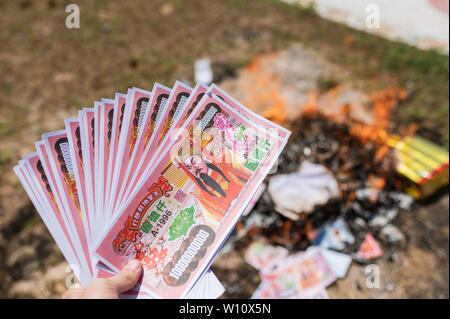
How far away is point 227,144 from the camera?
2182mm

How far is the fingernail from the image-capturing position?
2.01 metres

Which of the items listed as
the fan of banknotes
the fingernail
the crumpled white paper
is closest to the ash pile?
the crumpled white paper

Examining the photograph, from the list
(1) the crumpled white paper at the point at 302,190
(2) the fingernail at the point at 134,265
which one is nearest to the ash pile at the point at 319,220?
(1) the crumpled white paper at the point at 302,190

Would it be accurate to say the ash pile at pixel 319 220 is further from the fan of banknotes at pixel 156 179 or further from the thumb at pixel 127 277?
the thumb at pixel 127 277

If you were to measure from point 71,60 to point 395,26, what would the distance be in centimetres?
436

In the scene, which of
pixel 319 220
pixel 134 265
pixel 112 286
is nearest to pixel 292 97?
pixel 319 220

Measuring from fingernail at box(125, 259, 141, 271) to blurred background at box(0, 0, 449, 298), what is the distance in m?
1.07

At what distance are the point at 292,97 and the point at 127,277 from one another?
2.75 metres

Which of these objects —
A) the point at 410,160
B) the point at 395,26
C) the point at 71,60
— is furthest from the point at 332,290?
the point at 71,60

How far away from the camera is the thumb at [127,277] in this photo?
1872 millimetres

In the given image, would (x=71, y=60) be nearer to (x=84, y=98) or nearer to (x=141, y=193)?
(x=84, y=98)

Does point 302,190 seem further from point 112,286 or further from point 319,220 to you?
point 112,286

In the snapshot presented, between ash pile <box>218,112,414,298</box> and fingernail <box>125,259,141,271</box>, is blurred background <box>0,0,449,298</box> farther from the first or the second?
fingernail <box>125,259,141,271</box>

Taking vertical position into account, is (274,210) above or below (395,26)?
below
